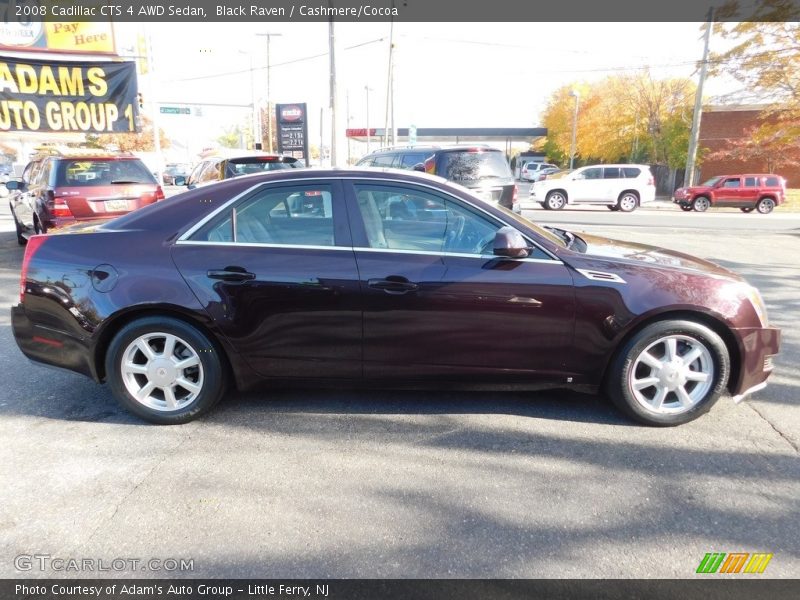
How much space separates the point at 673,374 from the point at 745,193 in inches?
935

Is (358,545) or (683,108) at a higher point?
(683,108)

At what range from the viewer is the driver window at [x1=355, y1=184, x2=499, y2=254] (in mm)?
3334

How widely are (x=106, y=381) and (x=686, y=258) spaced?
159 inches

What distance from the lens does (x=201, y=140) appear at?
8331cm

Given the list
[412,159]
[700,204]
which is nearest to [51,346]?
[412,159]

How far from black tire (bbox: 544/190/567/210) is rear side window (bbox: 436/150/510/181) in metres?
12.6

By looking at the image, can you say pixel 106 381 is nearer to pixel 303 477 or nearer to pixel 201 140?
pixel 303 477

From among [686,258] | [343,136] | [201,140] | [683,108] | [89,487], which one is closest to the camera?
[89,487]

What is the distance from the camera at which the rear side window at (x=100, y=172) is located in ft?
25.9

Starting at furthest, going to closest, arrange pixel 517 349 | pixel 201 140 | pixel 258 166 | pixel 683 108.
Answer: pixel 201 140
pixel 683 108
pixel 258 166
pixel 517 349

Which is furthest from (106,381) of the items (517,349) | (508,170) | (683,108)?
(683,108)

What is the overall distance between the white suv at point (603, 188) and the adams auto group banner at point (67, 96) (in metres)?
15.6

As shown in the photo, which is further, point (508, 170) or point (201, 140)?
point (201, 140)

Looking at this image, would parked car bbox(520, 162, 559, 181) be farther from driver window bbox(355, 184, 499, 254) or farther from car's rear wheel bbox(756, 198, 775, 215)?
driver window bbox(355, 184, 499, 254)
